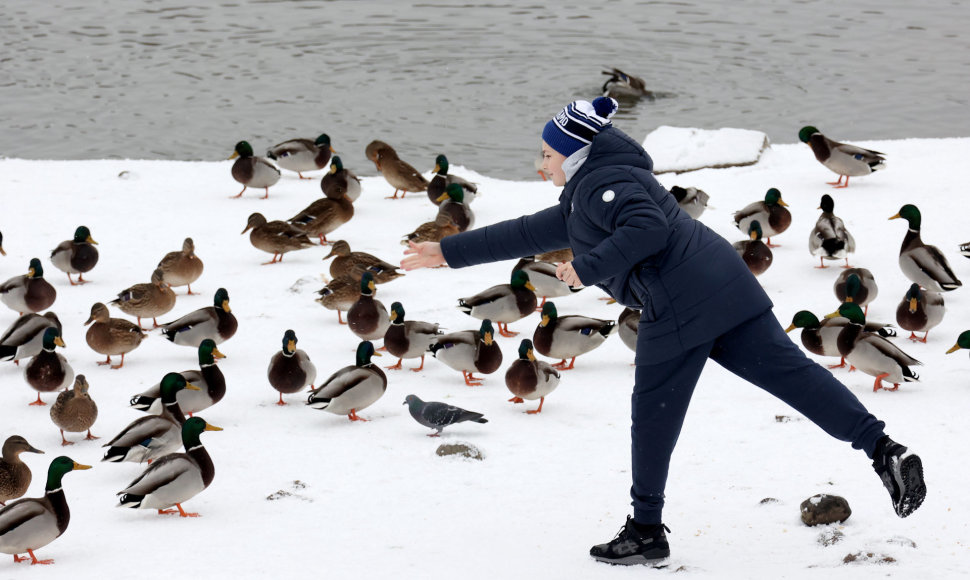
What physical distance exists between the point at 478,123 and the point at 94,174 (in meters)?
7.71

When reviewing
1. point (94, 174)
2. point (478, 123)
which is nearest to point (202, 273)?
point (94, 174)

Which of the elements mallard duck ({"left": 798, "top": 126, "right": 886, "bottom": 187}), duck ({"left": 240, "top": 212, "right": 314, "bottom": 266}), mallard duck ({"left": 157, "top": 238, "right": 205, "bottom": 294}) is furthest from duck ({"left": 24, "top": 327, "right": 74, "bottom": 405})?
mallard duck ({"left": 798, "top": 126, "right": 886, "bottom": 187})

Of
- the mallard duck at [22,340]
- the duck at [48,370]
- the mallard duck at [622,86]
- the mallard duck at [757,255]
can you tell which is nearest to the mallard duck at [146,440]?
the duck at [48,370]

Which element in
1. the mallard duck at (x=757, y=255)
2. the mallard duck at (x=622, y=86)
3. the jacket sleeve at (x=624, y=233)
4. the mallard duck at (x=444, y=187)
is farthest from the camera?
the mallard duck at (x=622, y=86)

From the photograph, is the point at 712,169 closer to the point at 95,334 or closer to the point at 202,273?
the point at 202,273

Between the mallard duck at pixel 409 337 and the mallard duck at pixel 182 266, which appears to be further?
the mallard duck at pixel 182 266

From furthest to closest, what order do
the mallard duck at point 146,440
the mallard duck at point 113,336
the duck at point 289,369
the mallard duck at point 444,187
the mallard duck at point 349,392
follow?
the mallard duck at point 444,187, the mallard duck at point 113,336, the duck at point 289,369, the mallard duck at point 349,392, the mallard duck at point 146,440

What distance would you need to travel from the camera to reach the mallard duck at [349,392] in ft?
24.4

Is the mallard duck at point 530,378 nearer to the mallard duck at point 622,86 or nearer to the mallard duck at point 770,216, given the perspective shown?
the mallard duck at point 770,216

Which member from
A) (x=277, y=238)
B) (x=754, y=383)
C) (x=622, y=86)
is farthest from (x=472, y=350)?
(x=622, y=86)

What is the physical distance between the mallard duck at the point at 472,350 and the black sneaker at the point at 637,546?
Result: 126 inches

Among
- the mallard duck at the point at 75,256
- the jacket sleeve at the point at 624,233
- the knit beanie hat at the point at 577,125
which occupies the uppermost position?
the knit beanie hat at the point at 577,125

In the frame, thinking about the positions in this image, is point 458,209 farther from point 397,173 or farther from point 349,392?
point 349,392

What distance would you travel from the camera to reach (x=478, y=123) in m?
20.3
